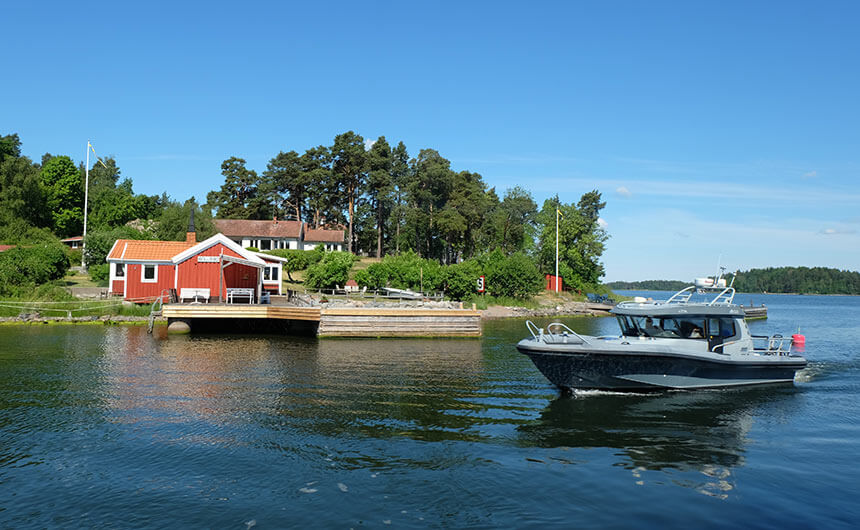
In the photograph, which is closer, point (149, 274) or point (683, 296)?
point (683, 296)

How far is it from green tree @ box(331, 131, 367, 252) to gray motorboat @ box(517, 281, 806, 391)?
63845 mm

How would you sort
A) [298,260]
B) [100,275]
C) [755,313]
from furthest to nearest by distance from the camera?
1. [755,313]
2. [298,260]
3. [100,275]

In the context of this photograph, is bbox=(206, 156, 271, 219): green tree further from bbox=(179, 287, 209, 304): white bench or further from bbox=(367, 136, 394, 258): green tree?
bbox=(179, 287, 209, 304): white bench

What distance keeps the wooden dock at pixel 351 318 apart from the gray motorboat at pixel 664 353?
13.6 meters

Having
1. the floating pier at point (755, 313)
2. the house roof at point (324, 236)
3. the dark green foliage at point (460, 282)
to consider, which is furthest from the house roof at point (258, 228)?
the floating pier at point (755, 313)

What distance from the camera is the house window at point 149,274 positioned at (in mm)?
40125

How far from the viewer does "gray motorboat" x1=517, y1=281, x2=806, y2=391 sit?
1714cm

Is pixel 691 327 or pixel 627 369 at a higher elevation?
pixel 691 327

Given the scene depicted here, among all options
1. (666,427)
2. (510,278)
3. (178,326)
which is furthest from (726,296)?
(510,278)

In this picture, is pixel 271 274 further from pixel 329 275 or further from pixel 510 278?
pixel 510 278

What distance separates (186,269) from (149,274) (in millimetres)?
5292

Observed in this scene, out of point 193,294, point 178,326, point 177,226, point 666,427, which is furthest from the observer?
point 177,226

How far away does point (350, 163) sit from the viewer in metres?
80.2

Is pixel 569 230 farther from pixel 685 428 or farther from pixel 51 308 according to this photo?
pixel 685 428
